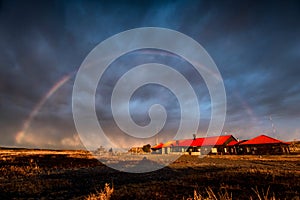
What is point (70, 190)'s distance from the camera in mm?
10562

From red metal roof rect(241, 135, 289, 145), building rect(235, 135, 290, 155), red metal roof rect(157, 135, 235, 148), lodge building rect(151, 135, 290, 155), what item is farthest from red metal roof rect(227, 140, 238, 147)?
red metal roof rect(241, 135, 289, 145)

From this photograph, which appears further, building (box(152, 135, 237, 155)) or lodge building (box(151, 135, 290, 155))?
building (box(152, 135, 237, 155))

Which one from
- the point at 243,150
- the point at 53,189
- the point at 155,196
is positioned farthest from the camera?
the point at 243,150

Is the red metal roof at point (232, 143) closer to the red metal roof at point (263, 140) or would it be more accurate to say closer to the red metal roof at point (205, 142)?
the red metal roof at point (205, 142)

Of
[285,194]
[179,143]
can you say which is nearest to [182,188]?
[285,194]

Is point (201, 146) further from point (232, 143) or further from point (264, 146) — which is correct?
point (264, 146)

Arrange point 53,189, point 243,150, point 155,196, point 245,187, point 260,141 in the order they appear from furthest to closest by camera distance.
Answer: point 243,150, point 260,141, point 53,189, point 245,187, point 155,196

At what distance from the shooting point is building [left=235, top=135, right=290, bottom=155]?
55406 millimetres

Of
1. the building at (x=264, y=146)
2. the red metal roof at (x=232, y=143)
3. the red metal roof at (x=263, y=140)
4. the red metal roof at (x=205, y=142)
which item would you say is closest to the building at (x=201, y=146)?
the red metal roof at (x=205, y=142)

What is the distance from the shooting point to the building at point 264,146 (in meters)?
55.4

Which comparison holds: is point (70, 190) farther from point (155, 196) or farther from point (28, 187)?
point (155, 196)

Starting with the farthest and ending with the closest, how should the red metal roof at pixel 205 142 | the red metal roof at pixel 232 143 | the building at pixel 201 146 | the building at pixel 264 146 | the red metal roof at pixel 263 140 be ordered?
the red metal roof at pixel 205 142
the building at pixel 201 146
the red metal roof at pixel 232 143
the red metal roof at pixel 263 140
the building at pixel 264 146

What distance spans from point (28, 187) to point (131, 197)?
628cm

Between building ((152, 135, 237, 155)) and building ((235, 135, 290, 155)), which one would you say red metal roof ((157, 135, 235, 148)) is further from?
building ((235, 135, 290, 155))
